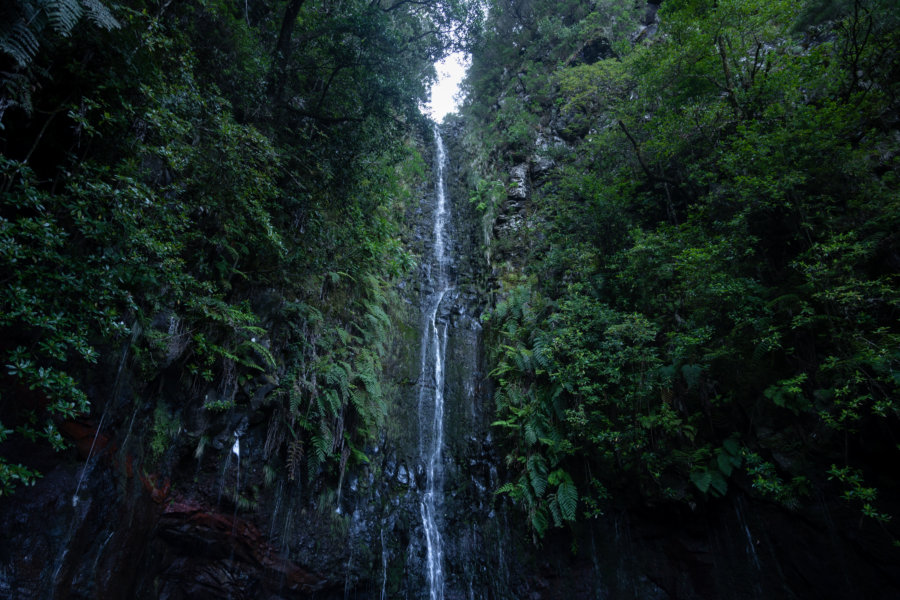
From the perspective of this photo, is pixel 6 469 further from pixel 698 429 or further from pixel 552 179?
pixel 552 179

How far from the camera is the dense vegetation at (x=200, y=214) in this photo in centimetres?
362

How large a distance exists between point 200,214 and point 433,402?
718 cm

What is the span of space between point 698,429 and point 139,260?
841 centimetres

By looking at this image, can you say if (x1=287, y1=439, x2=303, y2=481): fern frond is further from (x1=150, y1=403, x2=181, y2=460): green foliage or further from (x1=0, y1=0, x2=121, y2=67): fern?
(x1=0, y1=0, x2=121, y2=67): fern

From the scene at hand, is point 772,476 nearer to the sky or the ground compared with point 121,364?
nearer to the ground

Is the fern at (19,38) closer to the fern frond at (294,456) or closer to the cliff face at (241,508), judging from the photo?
the cliff face at (241,508)

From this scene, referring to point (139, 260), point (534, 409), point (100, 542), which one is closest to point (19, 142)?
point (139, 260)

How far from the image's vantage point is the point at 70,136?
4520 millimetres

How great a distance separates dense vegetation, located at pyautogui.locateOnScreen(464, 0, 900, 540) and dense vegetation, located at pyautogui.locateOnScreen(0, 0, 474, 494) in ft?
13.3

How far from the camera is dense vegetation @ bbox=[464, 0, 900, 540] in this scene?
201 inches

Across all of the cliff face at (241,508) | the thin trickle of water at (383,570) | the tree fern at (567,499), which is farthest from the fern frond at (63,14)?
the thin trickle of water at (383,570)

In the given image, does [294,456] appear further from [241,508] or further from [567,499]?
[567,499]

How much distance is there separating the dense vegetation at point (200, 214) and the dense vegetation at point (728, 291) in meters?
4.07

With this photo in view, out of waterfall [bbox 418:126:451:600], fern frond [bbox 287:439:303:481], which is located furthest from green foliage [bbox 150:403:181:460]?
waterfall [bbox 418:126:451:600]
